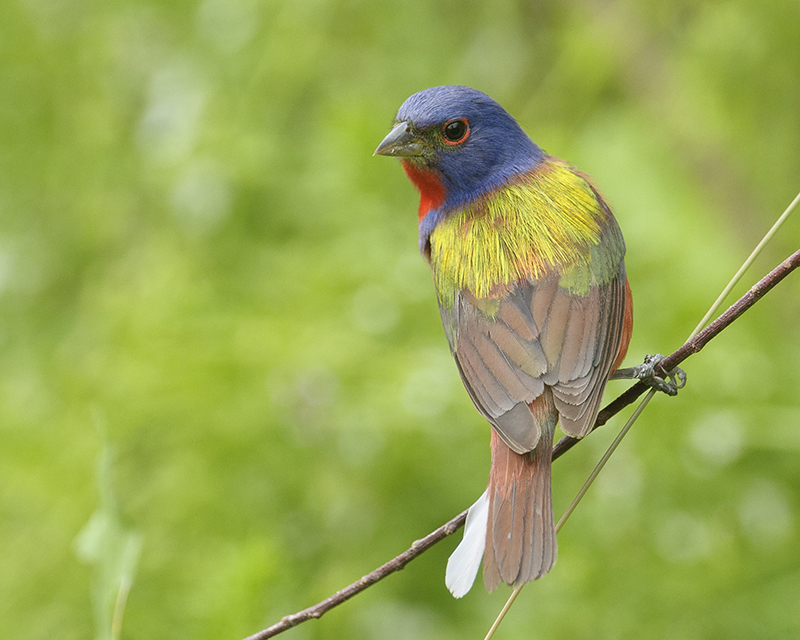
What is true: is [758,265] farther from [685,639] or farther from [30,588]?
[30,588]

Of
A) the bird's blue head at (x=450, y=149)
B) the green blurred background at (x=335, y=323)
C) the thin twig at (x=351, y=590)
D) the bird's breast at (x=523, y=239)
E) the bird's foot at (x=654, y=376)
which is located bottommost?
the green blurred background at (x=335, y=323)

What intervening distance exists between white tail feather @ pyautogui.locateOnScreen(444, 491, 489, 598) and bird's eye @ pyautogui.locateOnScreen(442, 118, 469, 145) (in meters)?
1.15

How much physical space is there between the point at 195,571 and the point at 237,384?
740 millimetres

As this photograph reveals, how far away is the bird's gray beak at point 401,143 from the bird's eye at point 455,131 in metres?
0.09

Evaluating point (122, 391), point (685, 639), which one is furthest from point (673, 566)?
point (122, 391)

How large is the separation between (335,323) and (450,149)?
1149mm

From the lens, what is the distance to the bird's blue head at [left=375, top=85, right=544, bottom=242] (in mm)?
2926

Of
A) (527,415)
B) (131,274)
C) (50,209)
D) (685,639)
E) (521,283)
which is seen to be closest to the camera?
(527,415)

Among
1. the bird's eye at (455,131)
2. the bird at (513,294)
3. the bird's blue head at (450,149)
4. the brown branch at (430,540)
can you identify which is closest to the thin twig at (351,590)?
the brown branch at (430,540)

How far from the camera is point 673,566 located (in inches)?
126

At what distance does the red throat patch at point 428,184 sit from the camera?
3010mm

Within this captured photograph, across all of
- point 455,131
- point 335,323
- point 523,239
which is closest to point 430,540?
point 523,239

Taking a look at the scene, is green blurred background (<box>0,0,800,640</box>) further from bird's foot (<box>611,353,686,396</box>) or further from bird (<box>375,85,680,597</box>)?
bird's foot (<box>611,353,686,396</box>)

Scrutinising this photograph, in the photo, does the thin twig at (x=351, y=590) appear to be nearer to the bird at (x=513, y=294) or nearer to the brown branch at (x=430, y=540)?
the brown branch at (x=430, y=540)
